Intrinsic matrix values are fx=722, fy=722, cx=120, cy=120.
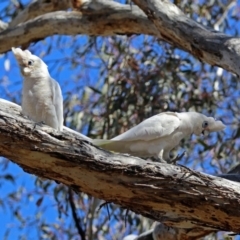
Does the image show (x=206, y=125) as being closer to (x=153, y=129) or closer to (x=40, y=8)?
(x=153, y=129)

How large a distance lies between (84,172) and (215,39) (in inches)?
52.7

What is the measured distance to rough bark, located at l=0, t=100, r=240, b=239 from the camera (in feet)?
8.75

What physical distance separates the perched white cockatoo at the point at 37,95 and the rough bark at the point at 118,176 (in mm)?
649

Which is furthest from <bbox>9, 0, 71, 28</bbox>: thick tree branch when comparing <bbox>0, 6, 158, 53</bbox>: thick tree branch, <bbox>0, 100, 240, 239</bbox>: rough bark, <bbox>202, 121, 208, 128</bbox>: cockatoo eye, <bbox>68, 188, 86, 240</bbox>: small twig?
<bbox>0, 100, 240, 239</bbox>: rough bark

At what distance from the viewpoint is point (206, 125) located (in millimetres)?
3631

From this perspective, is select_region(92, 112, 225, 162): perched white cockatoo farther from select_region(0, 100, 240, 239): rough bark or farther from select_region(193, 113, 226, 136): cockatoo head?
select_region(0, 100, 240, 239): rough bark

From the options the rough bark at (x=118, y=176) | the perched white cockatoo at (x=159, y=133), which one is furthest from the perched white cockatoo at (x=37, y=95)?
the rough bark at (x=118, y=176)

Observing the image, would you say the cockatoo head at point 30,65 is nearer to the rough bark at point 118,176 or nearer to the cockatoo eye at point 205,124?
the rough bark at point 118,176

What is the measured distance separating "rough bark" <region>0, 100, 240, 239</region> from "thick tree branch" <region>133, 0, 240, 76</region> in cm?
99

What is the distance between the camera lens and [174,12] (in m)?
3.91

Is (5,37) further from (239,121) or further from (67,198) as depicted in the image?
(239,121)

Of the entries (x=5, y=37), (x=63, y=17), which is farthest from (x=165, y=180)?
(x=5, y=37)

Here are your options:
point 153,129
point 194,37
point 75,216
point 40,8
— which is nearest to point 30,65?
point 153,129

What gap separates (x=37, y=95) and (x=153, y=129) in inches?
23.3
